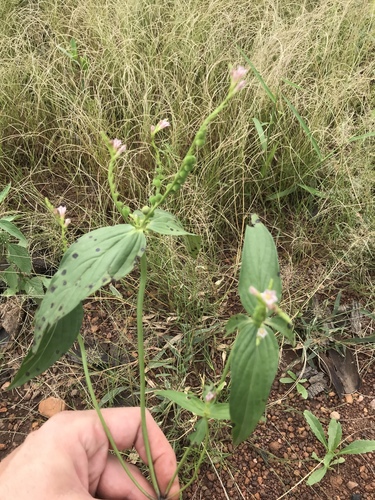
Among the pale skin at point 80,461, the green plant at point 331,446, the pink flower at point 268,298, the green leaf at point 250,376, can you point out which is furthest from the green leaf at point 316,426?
the pink flower at point 268,298

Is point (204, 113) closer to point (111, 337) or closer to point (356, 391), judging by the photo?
point (111, 337)

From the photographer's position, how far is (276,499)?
101 cm

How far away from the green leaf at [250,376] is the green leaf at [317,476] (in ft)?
1.55

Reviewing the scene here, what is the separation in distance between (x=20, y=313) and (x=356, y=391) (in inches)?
32.4

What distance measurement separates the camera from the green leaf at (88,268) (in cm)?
62

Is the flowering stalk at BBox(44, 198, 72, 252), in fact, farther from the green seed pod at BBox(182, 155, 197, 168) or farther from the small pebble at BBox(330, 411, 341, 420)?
the small pebble at BBox(330, 411, 341, 420)

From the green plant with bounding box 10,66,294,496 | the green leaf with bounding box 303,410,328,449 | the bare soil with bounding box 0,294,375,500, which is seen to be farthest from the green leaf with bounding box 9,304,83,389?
the green leaf with bounding box 303,410,328,449

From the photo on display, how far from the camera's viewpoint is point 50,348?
70 cm

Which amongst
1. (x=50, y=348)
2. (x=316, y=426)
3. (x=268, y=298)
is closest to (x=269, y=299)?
(x=268, y=298)

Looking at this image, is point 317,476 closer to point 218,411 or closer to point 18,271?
point 218,411

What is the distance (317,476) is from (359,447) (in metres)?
0.10

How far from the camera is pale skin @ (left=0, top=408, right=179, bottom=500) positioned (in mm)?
735

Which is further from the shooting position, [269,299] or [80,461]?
[80,461]

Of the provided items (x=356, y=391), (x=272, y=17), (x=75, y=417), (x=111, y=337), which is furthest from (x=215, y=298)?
(x=272, y=17)
